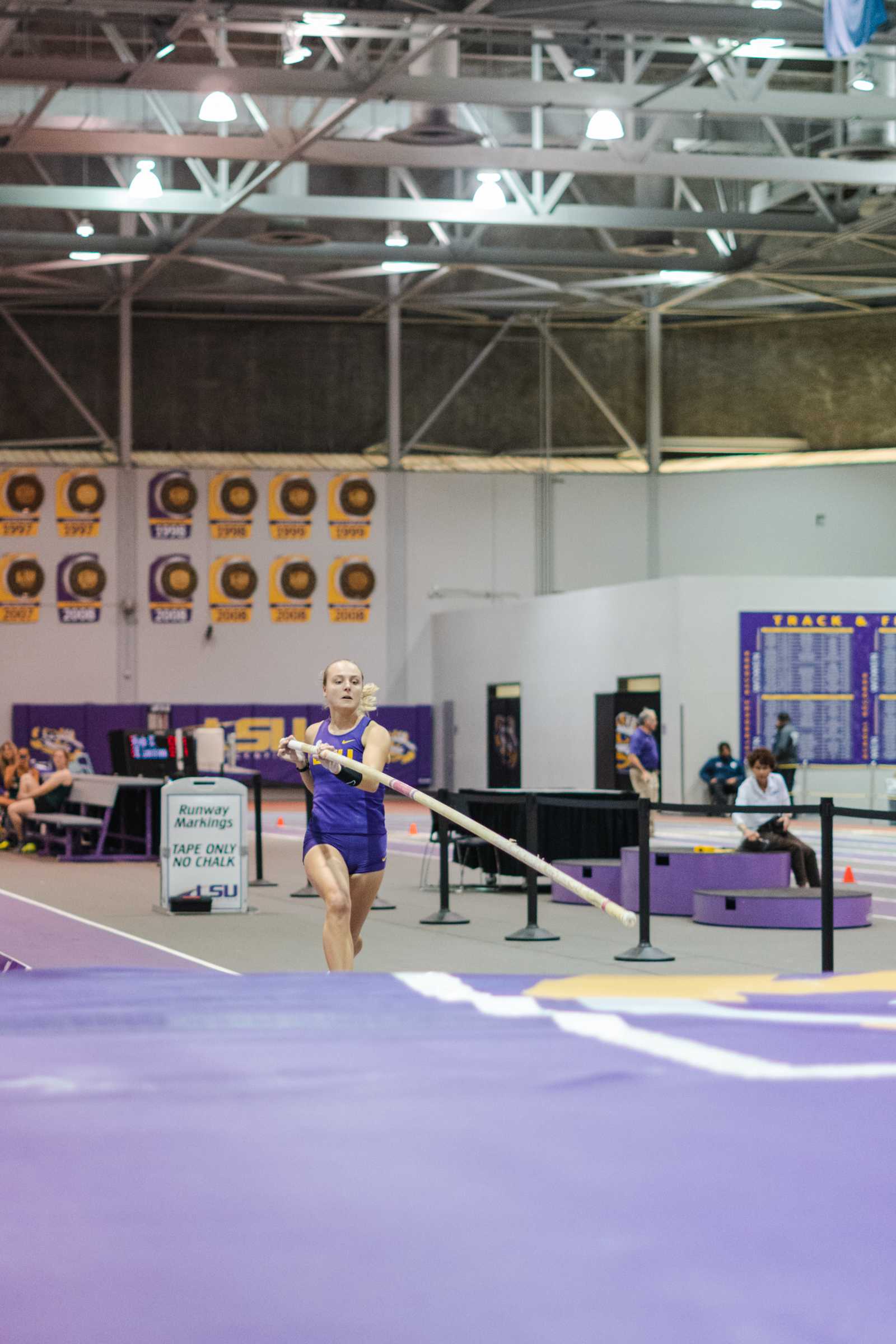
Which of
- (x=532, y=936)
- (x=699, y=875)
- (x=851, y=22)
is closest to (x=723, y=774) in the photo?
(x=699, y=875)

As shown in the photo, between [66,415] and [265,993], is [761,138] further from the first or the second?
[265,993]

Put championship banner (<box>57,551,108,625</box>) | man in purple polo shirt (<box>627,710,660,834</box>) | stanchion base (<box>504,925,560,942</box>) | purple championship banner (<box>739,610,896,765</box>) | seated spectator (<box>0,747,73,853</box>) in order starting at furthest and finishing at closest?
championship banner (<box>57,551,108,625</box>), purple championship banner (<box>739,610,896,765</box>), man in purple polo shirt (<box>627,710,660,834</box>), seated spectator (<box>0,747,73,853</box>), stanchion base (<box>504,925,560,942</box>)

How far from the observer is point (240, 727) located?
35656 mm

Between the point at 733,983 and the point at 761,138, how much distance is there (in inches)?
993

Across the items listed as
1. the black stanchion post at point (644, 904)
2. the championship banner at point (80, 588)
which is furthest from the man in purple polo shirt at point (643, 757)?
the championship banner at point (80, 588)

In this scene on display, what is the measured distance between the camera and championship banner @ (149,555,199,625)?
35.8 meters

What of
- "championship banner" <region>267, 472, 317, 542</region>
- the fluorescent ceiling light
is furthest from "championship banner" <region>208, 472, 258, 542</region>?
the fluorescent ceiling light

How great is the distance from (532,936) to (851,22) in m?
6.81

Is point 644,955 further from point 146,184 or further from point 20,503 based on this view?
point 20,503

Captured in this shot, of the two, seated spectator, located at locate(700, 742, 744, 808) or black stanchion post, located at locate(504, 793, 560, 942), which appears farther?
seated spectator, located at locate(700, 742, 744, 808)

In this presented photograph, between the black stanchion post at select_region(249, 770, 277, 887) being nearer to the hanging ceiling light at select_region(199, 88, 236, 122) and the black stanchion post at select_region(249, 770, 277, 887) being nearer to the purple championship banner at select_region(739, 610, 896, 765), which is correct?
the hanging ceiling light at select_region(199, 88, 236, 122)

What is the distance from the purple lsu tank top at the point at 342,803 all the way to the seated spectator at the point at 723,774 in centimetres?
2087

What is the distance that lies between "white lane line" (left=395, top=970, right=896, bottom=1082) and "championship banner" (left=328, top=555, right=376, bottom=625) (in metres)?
32.5

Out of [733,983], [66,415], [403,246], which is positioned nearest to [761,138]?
[403,246]
